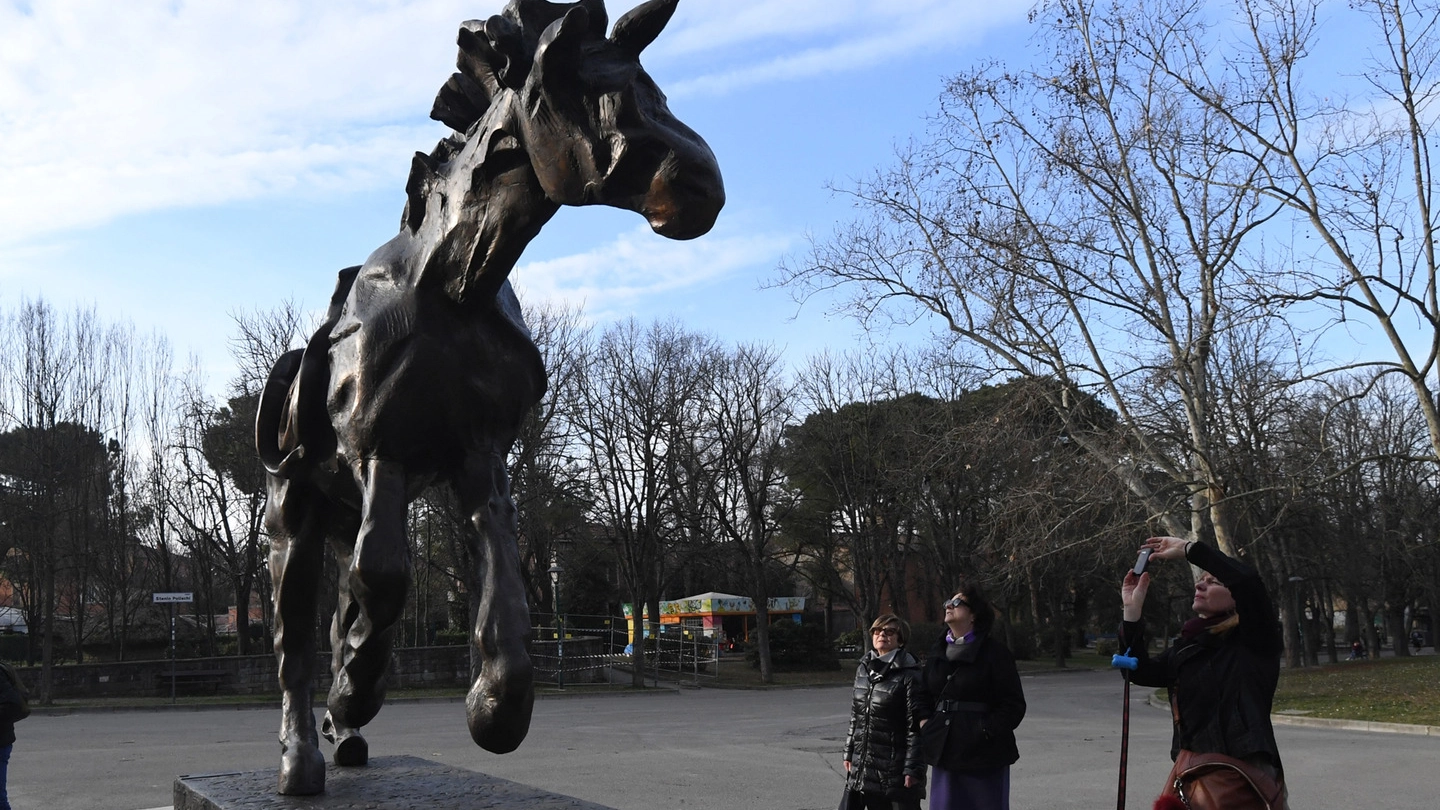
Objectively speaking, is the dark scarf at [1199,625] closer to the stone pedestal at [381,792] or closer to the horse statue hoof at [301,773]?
the stone pedestal at [381,792]

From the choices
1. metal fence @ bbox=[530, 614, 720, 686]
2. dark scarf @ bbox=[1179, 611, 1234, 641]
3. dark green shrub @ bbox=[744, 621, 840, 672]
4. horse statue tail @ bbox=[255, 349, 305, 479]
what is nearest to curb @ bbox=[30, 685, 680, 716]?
metal fence @ bbox=[530, 614, 720, 686]

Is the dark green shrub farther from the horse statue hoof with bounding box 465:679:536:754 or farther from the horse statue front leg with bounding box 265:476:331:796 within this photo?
the horse statue hoof with bounding box 465:679:536:754

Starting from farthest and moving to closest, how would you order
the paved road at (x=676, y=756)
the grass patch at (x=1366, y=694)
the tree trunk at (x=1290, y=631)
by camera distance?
the tree trunk at (x=1290, y=631), the grass patch at (x=1366, y=694), the paved road at (x=676, y=756)

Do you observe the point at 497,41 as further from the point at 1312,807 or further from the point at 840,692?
the point at 840,692

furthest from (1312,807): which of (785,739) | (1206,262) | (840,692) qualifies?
(840,692)

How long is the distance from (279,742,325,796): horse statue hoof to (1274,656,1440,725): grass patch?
18.4 meters

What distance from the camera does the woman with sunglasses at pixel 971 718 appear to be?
6.67m

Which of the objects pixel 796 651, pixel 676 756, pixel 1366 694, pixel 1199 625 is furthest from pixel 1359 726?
pixel 796 651

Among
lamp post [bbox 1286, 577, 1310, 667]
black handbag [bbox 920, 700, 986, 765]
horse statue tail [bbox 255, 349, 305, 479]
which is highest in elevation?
horse statue tail [bbox 255, 349, 305, 479]

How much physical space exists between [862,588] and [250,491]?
1920 centimetres

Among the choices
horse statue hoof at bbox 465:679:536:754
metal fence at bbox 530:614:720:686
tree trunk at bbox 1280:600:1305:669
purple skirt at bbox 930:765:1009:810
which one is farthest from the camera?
tree trunk at bbox 1280:600:1305:669

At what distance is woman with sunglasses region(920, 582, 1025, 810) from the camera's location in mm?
6672

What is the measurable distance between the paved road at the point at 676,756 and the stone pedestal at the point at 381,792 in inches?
203

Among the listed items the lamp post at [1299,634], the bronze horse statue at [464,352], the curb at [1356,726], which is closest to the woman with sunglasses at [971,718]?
the bronze horse statue at [464,352]
